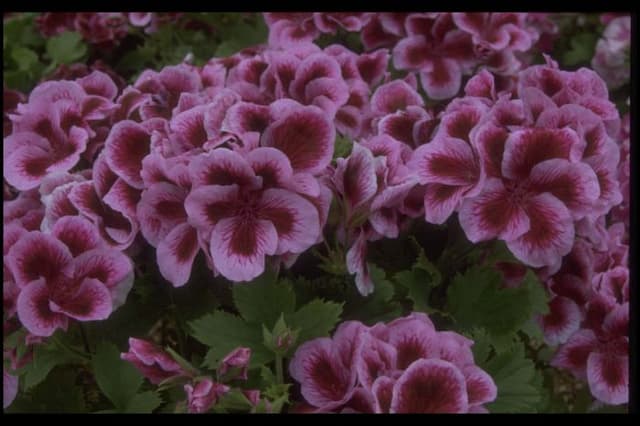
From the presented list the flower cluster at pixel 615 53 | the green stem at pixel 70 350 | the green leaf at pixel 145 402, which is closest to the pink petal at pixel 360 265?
the green leaf at pixel 145 402

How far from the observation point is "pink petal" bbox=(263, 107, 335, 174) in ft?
3.60

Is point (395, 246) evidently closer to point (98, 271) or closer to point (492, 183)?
point (492, 183)

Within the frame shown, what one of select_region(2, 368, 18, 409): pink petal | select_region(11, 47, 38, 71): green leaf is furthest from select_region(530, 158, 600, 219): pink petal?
select_region(11, 47, 38, 71): green leaf

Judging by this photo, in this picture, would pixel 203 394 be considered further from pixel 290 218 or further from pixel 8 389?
pixel 8 389

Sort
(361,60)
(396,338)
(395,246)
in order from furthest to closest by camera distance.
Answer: (361,60) → (395,246) → (396,338)

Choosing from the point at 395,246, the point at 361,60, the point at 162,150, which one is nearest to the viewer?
the point at 162,150

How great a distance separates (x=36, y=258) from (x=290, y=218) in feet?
1.20

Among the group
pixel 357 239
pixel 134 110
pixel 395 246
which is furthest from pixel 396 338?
pixel 134 110

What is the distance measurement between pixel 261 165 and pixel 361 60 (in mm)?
576

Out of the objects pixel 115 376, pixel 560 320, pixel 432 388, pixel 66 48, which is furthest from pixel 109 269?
pixel 66 48

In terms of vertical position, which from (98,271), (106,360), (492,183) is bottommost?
(106,360)

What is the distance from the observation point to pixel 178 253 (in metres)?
1.11

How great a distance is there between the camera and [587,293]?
4.45ft

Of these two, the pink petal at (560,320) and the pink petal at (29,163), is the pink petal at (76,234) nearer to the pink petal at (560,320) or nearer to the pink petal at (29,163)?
the pink petal at (29,163)
